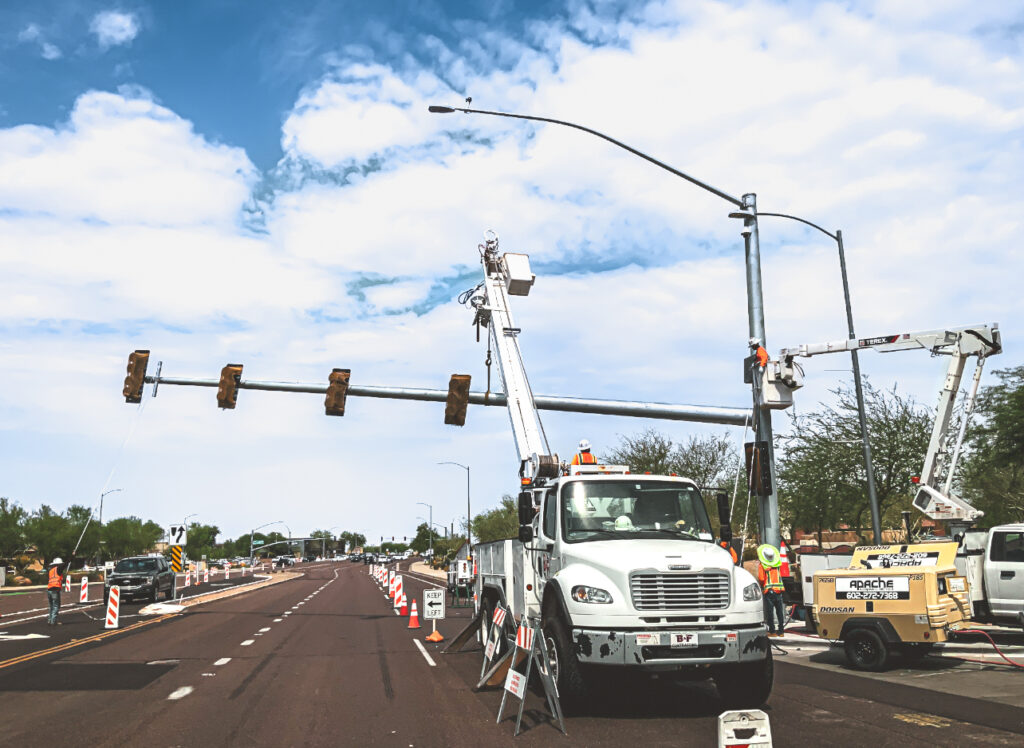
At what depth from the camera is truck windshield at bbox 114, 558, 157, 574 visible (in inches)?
1359

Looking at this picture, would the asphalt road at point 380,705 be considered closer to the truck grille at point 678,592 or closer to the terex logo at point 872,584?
the truck grille at point 678,592

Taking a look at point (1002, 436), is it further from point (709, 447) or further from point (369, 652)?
point (369, 652)

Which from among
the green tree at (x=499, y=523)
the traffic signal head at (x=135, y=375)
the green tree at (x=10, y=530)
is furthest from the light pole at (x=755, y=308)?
the green tree at (x=10, y=530)

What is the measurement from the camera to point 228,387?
19.8 metres

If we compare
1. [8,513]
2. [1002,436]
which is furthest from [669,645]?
[8,513]

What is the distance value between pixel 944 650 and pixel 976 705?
15.7 ft

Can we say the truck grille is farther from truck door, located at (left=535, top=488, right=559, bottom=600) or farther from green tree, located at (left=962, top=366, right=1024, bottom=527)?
green tree, located at (left=962, top=366, right=1024, bottom=527)

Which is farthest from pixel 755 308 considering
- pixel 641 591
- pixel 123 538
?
pixel 123 538

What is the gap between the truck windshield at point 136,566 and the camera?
34531mm

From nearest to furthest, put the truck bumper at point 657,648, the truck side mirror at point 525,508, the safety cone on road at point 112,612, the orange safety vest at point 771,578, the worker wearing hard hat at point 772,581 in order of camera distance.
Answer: the truck bumper at point 657,648 → the truck side mirror at point 525,508 → the worker wearing hard hat at point 772,581 → the orange safety vest at point 771,578 → the safety cone on road at point 112,612

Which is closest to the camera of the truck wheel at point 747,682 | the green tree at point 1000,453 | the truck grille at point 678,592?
the truck grille at point 678,592

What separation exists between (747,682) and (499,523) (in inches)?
2737

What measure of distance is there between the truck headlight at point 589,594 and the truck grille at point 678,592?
0.28 meters

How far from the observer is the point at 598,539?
1034cm
